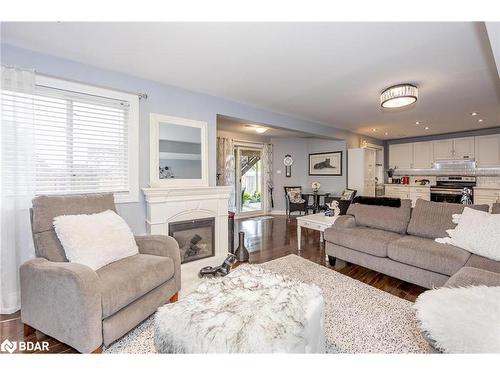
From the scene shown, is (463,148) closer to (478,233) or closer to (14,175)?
(478,233)

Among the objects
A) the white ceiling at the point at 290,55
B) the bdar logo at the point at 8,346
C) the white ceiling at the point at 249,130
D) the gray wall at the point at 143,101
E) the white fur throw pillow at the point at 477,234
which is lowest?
the bdar logo at the point at 8,346

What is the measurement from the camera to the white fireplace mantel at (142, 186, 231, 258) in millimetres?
2652

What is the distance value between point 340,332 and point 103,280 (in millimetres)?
1682

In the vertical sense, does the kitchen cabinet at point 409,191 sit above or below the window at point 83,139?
below

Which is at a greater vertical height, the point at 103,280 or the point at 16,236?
the point at 16,236

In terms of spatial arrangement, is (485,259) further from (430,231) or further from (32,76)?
(32,76)

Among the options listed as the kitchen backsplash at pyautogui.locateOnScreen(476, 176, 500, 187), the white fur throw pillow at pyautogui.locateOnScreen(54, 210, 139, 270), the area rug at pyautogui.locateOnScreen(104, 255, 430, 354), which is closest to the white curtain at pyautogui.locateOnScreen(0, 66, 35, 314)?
the white fur throw pillow at pyautogui.locateOnScreen(54, 210, 139, 270)

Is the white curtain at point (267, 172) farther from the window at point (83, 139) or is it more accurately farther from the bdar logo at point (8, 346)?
the bdar logo at point (8, 346)

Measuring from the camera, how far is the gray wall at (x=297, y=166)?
6.78 meters

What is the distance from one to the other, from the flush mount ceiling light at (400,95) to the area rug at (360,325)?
7.59ft

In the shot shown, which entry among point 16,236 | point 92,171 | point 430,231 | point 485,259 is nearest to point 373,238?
point 430,231

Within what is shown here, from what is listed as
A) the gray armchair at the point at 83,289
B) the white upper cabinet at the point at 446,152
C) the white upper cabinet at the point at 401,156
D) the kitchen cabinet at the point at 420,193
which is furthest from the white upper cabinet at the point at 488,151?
the gray armchair at the point at 83,289

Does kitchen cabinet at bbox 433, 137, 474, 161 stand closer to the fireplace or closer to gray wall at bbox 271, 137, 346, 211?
gray wall at bbox 271, 137, 346, 211

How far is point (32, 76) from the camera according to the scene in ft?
6.66
